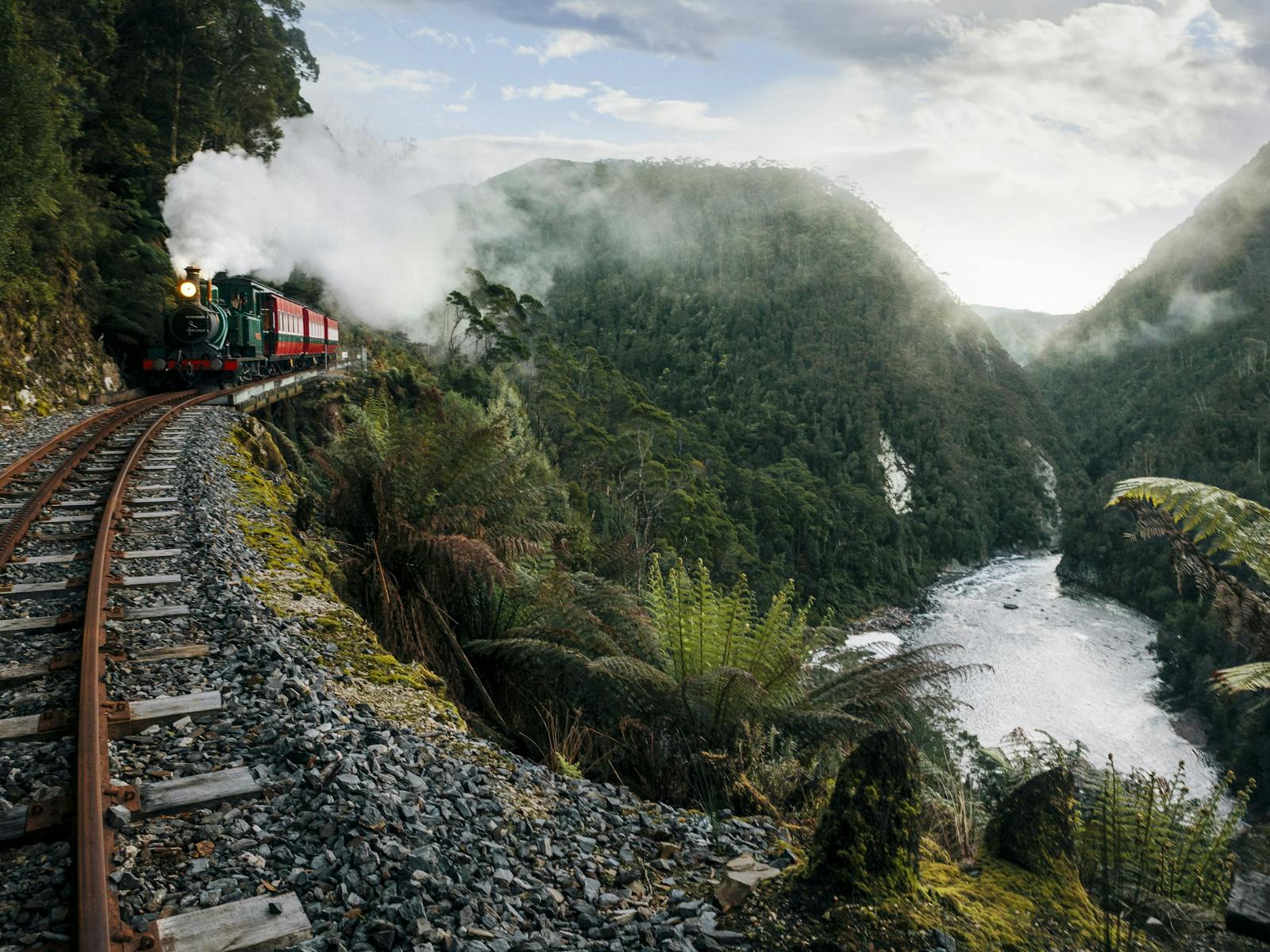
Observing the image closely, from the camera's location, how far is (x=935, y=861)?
253 cm

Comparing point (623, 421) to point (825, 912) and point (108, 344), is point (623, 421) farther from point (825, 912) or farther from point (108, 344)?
point (825, 912)

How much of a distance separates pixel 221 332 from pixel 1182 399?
398ft

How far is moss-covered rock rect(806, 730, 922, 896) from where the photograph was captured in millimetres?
2111

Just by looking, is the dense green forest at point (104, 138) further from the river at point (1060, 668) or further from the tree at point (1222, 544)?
the river at point (1060, 668)

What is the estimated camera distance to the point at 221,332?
45.6 ft

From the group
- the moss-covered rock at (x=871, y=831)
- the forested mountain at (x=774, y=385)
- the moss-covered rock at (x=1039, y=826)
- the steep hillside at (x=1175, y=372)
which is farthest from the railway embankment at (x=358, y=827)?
the steep hillside at (x=1175, y=372)

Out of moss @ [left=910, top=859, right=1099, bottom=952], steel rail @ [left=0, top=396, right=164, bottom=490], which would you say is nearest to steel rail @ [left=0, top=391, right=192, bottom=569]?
steel rail @ [left=0, top=396, right=164, bottom=490]

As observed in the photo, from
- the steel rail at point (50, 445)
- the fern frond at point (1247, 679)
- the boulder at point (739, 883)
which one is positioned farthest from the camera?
the steel rail at point (50, 445)

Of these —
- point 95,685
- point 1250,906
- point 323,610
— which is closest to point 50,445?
point 323,610

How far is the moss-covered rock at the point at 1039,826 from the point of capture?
8.27 feet

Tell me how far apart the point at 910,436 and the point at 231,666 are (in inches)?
3626

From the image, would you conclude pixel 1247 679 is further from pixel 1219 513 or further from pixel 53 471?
pixel 53 471

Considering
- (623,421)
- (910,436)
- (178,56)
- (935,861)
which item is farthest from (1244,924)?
(910,436)

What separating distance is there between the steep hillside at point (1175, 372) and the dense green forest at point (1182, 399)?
21cm
